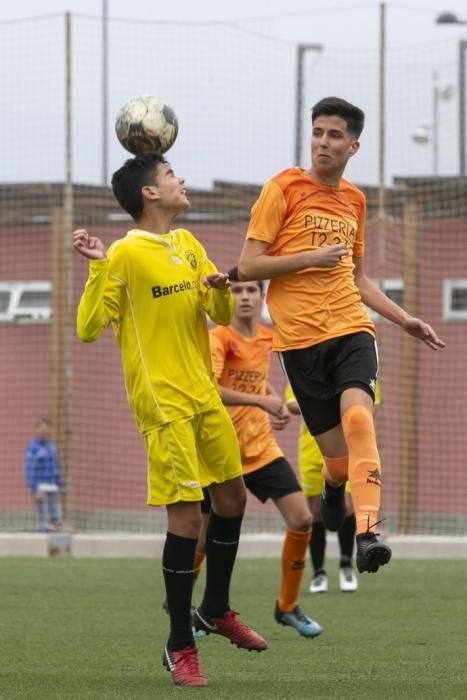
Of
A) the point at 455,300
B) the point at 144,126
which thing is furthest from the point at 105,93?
the point at 144,126

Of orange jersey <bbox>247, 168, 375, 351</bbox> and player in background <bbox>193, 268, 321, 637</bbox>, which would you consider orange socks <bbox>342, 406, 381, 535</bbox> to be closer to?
orange jersey <bbox>247, 168, 375, 351</bbox>

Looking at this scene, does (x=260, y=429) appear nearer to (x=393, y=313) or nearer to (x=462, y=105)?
(x=393, y=313)

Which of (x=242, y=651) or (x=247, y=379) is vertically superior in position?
(x=247, y=379)

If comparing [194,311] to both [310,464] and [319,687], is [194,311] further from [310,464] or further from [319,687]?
[310,464]

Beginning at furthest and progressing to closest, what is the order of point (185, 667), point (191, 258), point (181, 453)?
point (191, 258)
point (181, 453)
point (185, 667)

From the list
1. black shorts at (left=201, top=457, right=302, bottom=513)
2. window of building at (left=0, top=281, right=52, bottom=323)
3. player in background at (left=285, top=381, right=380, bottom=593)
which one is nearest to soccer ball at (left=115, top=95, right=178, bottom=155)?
black shorts at (left=201, top=457, right=302, bottom=513)

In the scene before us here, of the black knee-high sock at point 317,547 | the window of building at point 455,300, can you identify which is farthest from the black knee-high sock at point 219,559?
the window of building at point 455,300

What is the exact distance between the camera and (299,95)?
14.8 m

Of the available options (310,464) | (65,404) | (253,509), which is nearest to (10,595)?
(310,464)

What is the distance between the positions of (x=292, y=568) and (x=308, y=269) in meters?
2.26

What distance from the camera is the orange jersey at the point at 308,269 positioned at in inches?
258

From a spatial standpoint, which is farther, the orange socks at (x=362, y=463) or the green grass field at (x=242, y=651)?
the orange socks at (x=362, y=463)

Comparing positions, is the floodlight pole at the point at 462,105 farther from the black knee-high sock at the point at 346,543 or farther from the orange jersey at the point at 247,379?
the orange jersey at the point at 247,379

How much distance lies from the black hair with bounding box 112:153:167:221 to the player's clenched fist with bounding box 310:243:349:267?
74 cm
